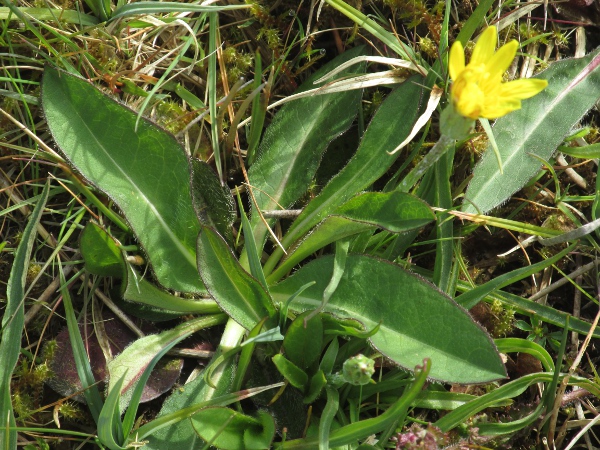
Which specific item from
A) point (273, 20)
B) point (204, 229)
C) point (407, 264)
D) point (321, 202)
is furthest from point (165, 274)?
point (273, 20)

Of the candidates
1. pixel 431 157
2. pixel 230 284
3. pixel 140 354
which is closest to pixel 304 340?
pixel 230 284

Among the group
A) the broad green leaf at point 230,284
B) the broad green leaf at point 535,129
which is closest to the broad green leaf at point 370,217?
the broad green leaf at point 230,284

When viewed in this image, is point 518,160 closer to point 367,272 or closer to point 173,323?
point 367,272

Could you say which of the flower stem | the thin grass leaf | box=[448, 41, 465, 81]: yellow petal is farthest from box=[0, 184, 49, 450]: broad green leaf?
box=[448, 41, 465, 81]: yellow petal

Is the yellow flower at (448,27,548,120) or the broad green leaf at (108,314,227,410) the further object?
the broad green leaf at (108,314,227,410)

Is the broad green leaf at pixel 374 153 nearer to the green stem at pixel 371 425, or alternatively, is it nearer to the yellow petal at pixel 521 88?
the yellow petal at pixel 521 88

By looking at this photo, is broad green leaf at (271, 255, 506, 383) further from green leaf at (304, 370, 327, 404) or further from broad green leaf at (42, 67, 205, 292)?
broad green leaf at (42, 67, 205, 292)
